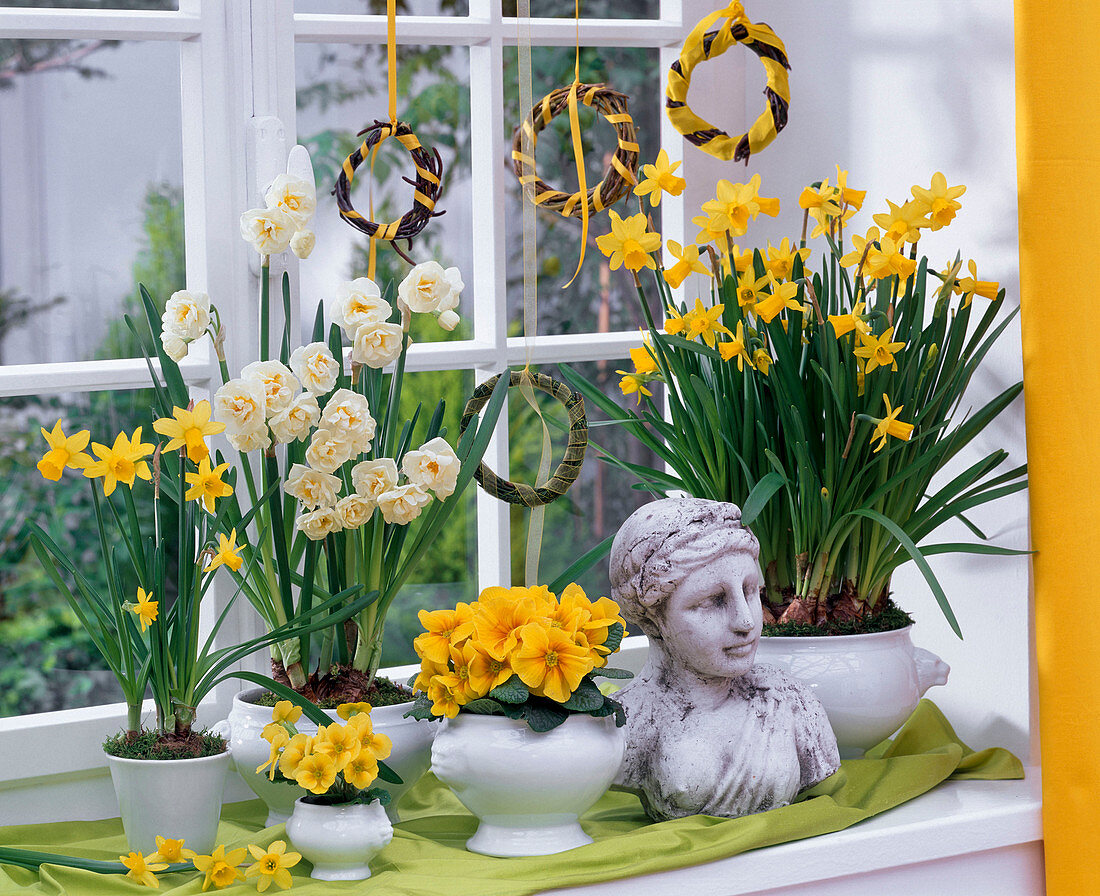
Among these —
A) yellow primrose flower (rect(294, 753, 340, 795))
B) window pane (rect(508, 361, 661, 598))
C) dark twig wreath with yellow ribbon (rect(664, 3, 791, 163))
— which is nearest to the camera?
yellow primrose flower (rect(294, 753, 340, 795))

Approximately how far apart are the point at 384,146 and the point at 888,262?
4.52 feet

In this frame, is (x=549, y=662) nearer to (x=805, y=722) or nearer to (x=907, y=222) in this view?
(x=805, y=722)

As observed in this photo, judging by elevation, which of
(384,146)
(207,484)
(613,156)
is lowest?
(207,484)

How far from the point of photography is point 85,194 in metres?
1.62

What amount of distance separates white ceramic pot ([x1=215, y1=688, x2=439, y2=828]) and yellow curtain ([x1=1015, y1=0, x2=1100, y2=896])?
638 millimetres

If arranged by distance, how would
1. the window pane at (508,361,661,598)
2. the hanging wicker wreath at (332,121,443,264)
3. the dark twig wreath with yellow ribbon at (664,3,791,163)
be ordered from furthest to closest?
1. the window pane at (508,361,661,598)
2. the dark twig wreath with yellow ribbon at (664,3,791,163)
3. the hanging wicker wreath at (332,121,443,264)

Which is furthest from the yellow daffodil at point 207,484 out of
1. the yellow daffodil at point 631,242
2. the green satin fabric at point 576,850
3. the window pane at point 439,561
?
the window pane at point 439,561

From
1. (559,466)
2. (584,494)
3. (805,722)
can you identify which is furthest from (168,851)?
(584,494)

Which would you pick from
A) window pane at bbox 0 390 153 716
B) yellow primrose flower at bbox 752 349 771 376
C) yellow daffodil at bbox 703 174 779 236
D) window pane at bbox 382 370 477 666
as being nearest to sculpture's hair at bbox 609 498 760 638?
yellow primrose flower at bbox 752 349 771 376

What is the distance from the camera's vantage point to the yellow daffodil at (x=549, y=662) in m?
0.95

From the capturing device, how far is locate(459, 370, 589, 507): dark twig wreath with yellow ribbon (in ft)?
3.60

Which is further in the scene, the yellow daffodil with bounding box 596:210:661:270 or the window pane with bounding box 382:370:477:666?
the window pane with bounding box 382:370:477:666

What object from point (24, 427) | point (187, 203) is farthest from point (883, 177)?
point (24, 427)

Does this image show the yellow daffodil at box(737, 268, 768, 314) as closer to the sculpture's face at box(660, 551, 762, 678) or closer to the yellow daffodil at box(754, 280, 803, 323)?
the yellow daffodil at box(754, 280, 803, 323)
